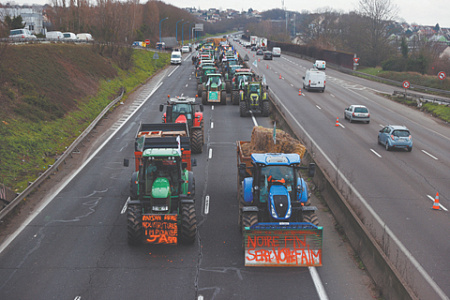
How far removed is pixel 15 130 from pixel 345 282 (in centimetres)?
2130

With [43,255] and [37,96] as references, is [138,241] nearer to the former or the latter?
[43,255]

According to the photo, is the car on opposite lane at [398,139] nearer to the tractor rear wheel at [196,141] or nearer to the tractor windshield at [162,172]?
the tractor rear wheel at [196,141]

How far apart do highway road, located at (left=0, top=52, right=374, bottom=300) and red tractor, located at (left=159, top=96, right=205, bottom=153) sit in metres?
5.10

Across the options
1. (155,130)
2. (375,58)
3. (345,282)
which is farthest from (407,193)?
(375,58)

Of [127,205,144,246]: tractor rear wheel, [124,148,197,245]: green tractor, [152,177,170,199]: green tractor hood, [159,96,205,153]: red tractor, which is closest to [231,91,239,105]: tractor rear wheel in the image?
[159,96,205,153]: red tractor

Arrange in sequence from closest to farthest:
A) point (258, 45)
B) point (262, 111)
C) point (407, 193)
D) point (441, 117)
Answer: point (407, 193) → point (262, 111) → point (441, 117) → point (258, 45)

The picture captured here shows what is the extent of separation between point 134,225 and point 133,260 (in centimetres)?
98

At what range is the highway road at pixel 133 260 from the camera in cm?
1191

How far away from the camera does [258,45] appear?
465ft

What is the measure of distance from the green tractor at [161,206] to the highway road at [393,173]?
19.0ft

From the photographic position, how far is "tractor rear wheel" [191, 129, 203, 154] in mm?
26156

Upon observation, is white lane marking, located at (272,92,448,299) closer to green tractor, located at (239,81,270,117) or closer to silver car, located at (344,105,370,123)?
green tractor, located at (239,81,270,117)

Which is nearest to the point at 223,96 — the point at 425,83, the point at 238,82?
the point at 238,82

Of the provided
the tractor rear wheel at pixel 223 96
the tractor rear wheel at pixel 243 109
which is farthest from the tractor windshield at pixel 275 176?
the tractor rear wheel at pixel 223 96
